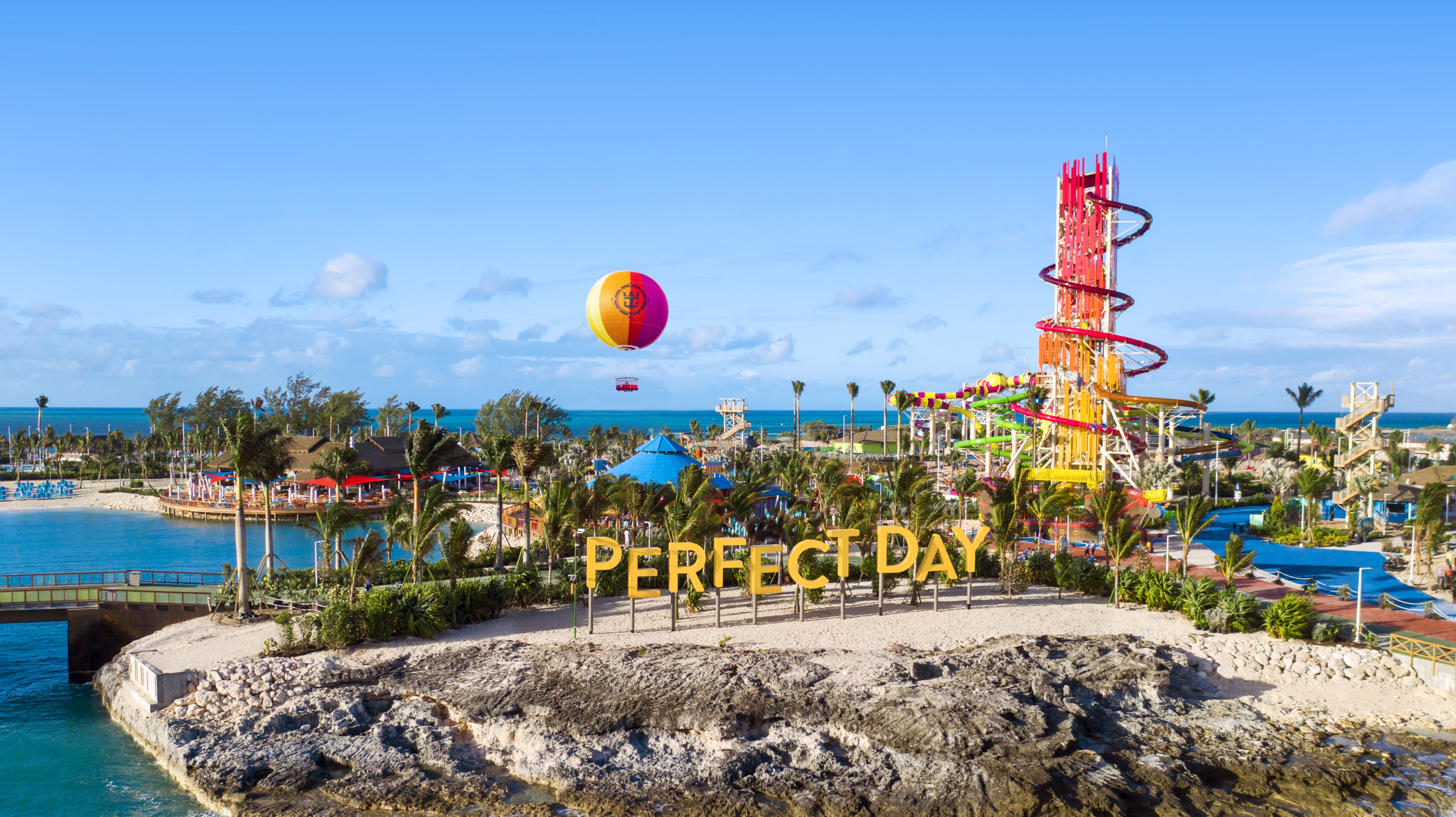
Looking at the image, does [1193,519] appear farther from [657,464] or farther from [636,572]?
[657,464]

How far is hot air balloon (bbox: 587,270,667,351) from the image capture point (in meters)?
30.5

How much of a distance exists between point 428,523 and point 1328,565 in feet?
118

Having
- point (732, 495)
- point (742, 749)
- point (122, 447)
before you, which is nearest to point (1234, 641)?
point (742, 749)

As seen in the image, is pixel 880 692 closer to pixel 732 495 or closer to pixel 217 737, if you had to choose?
pixel 732 495

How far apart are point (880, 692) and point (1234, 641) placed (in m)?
11.2

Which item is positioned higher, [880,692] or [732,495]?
[732,495]

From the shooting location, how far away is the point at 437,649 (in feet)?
81.4

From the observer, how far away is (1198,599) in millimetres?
27625

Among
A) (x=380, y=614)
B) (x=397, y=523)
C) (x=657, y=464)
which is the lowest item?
(x=380, y=614)

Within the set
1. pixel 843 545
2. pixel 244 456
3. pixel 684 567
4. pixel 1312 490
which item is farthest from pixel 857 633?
pixel 1312 490

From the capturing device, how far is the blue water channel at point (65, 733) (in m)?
19.4

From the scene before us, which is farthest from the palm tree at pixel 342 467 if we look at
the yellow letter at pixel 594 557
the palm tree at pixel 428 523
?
the yellow letter at pixel 594 557

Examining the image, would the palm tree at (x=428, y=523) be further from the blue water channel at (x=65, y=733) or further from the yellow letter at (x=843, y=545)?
the yellow letter at (x=843, y=545)

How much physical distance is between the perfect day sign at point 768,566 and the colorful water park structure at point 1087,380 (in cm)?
2355
